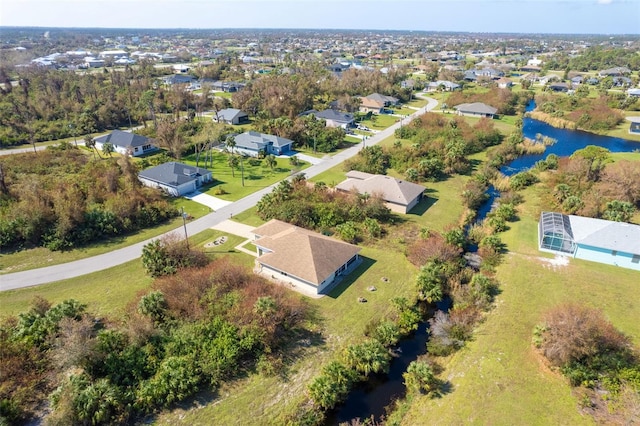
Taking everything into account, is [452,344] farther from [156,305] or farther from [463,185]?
[463,185]

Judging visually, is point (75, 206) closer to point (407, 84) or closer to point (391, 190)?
point (391, 190)

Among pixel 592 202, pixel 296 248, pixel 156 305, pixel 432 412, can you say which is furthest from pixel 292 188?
pixel 592 202

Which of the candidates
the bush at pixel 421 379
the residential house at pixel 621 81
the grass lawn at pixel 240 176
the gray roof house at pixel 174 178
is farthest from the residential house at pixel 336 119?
the residential house at pixel 621 81

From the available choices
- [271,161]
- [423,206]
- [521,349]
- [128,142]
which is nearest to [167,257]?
[521,349]

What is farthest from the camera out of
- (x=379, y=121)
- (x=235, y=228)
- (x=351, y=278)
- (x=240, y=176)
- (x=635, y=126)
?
(x=379, y=121)

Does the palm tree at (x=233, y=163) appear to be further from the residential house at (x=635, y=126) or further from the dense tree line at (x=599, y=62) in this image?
the dense tree line at (x=599, y=62)
